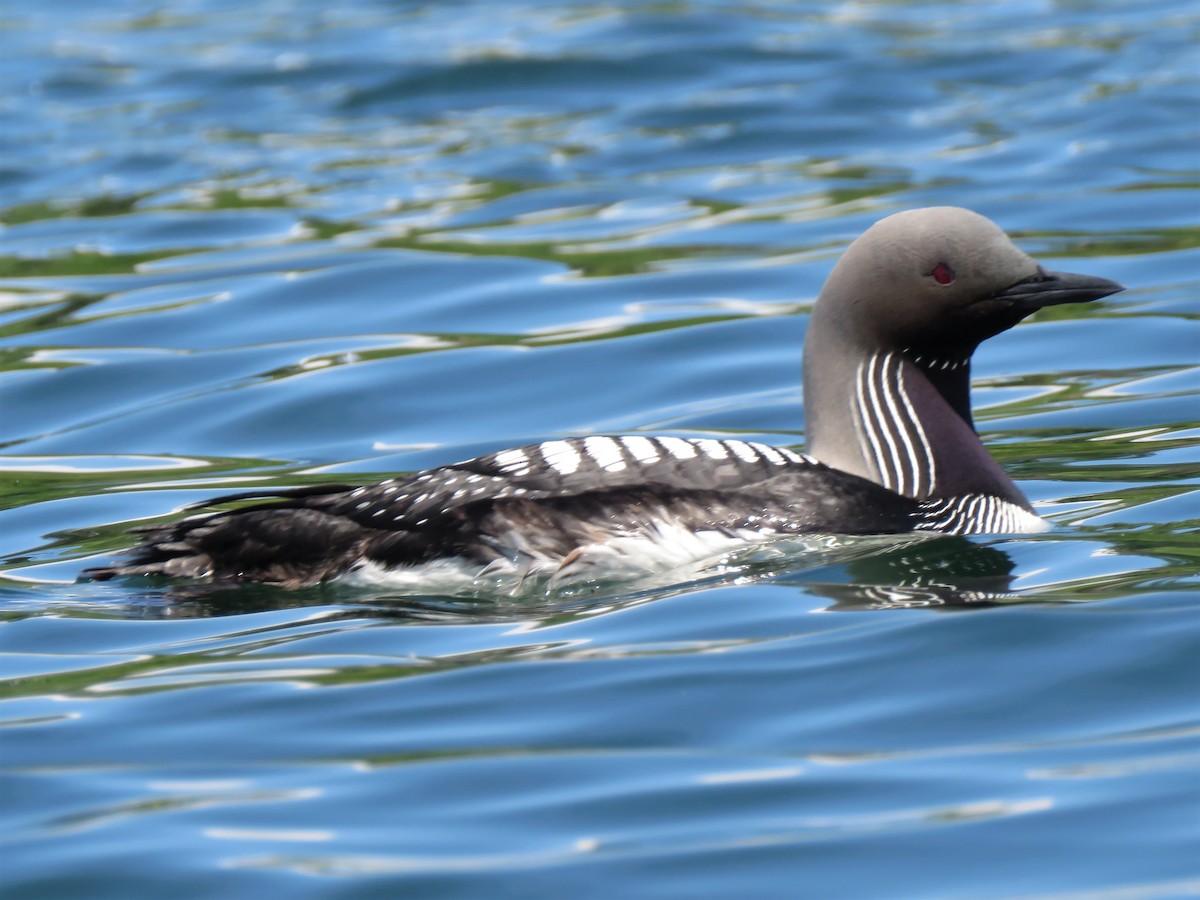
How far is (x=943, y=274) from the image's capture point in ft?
17.7

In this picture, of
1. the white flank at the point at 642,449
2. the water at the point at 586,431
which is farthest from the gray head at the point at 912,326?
the white flank at the point at 642,449

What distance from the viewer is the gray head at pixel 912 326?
5.39 metres

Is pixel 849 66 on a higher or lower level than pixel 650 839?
higher

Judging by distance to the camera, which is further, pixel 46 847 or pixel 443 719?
pixel 443 719

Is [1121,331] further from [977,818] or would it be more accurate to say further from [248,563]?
[977,818]

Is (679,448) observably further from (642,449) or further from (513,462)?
(513,462)

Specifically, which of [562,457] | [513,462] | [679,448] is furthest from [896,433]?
[513,462]

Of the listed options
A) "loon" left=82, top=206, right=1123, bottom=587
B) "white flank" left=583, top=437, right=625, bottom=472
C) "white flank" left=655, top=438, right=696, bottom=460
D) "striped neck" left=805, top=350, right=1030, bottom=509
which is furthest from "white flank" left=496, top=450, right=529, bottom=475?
"striped neck" left=805, top=350, right=1030, bottom=509

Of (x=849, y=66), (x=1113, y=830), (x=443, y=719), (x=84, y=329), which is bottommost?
(x=1113, y=830)

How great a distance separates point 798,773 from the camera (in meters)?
3.67

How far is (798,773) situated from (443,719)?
77 centimetres

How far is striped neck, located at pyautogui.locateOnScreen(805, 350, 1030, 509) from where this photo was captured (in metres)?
5.49

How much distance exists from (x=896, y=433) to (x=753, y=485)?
0.56 meters

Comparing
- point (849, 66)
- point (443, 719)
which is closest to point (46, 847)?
point (443, 719)
